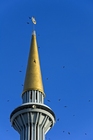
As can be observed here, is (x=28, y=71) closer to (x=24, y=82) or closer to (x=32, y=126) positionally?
(x=24, y=82)

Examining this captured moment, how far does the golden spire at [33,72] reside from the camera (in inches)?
2299

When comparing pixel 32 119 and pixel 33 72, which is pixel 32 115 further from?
pixel 33 72

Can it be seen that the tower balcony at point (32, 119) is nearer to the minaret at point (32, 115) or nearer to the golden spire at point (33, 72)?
the minaret at point (32, 115)

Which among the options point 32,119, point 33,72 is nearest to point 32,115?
point 32,119

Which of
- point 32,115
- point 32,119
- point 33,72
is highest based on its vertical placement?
point 33,72

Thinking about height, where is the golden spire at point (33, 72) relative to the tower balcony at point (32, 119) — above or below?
above

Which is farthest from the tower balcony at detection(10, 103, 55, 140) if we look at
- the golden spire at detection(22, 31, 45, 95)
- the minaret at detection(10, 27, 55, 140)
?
the golden spire at detection(22, 31, 45, 95)

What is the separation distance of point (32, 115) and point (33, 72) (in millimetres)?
6820

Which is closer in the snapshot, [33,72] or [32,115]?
[32,115]

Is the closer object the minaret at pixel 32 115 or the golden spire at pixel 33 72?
the minaret at pixel 32 115

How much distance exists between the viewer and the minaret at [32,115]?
55.2 meters

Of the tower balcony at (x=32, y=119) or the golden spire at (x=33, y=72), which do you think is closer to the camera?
the tower balcony at (x=32, y=119)

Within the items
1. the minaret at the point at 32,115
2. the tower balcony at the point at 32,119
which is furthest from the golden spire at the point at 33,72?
the tower balcony at the point at 32,119

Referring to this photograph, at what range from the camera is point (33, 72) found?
60031mm
